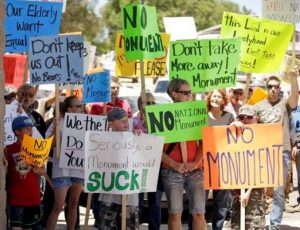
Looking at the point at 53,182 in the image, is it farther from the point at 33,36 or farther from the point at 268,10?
the point at 268,10

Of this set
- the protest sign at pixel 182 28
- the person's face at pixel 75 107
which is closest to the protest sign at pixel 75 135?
the person's face at pixel 75 107

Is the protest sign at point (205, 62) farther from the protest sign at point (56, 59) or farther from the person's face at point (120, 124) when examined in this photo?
the person's face at point (120, 124)

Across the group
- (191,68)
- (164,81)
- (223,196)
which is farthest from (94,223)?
(164,81)

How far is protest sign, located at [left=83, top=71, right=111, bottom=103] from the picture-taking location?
11517 millimetres

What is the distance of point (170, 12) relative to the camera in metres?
90.3

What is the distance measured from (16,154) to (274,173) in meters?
2.64

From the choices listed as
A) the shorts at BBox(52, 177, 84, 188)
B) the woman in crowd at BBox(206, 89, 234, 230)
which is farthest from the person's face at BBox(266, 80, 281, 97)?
the shorts at BBox(52, 177, 84, 188)

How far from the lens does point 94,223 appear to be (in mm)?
12367

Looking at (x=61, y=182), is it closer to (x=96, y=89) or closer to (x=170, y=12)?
(x=96, y=89)

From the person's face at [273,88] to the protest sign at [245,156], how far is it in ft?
4.86

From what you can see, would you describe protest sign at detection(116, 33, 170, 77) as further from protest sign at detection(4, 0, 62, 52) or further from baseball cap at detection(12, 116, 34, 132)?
baseball cap at detection(12, 116, 34, 132)

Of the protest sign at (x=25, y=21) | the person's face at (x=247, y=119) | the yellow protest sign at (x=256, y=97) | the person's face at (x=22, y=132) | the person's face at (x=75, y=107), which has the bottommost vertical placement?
the person's face at (x=22, y=132)

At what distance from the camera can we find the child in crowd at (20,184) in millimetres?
9375

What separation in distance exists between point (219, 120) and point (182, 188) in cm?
137
